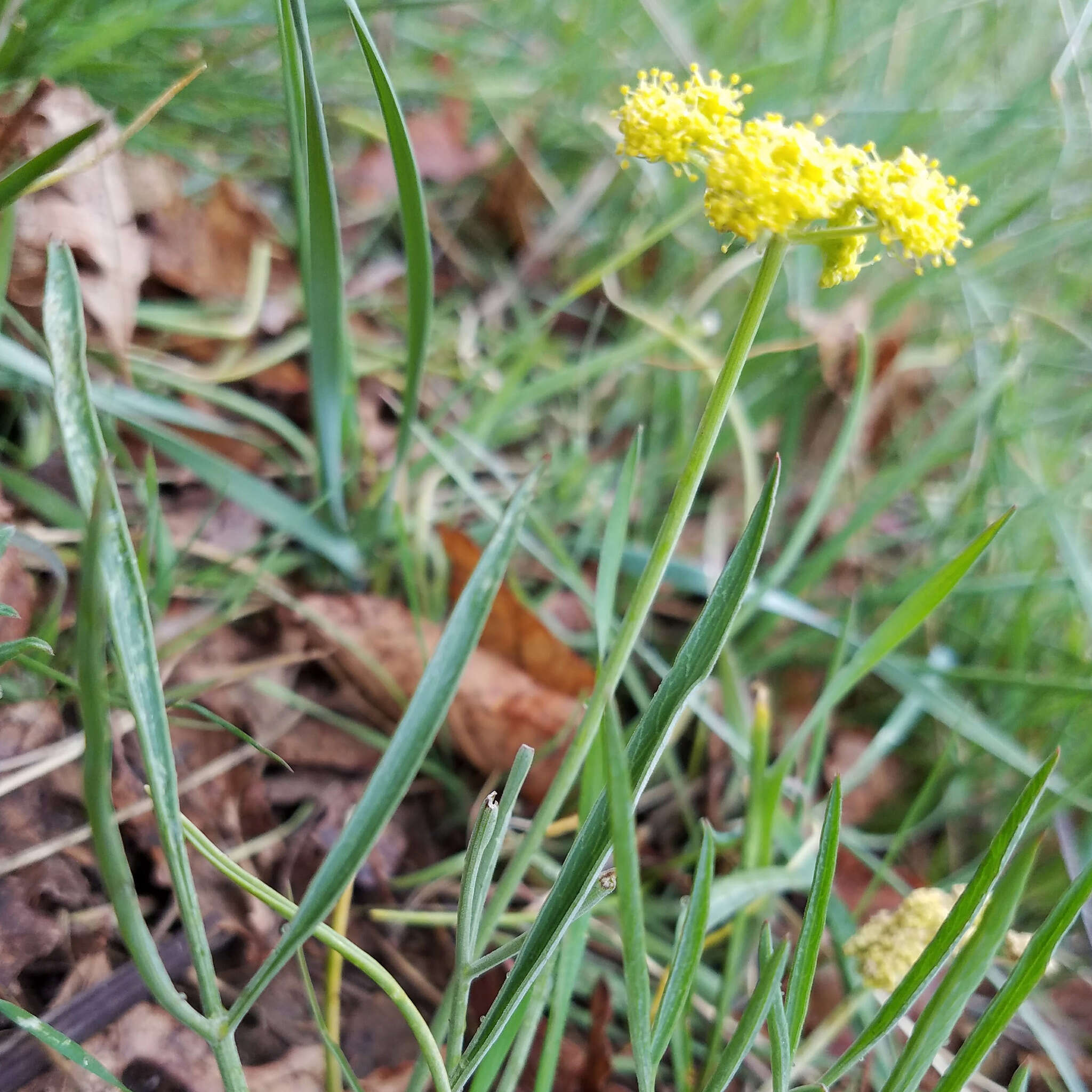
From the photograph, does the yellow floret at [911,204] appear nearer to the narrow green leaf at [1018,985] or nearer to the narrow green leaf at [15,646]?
the narrow green leaf at [1018,985]

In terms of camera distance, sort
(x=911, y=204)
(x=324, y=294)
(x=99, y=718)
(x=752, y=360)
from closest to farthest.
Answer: (x=99, y=718) < (x=911, y=204) < (x=324, y=294) < (x=752, y=360)

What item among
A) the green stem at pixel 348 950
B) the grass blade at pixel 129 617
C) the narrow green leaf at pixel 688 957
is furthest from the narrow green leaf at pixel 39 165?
the narrow green leaf at pixel 688 957

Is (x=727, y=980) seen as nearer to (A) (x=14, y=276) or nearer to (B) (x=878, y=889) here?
(B) (x=878, y=889)

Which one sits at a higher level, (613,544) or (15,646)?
(613,544)

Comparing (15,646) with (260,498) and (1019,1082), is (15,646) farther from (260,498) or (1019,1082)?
(1019,1082)

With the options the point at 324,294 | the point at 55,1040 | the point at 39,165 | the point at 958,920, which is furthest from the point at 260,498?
the point at 958,920

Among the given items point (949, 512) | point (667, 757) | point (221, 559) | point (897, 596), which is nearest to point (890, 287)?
point (949, 512)

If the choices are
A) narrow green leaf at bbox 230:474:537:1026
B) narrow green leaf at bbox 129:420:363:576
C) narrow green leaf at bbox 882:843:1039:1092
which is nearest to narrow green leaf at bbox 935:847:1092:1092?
narrow green leaf at bbox 882:843:1039:1092
